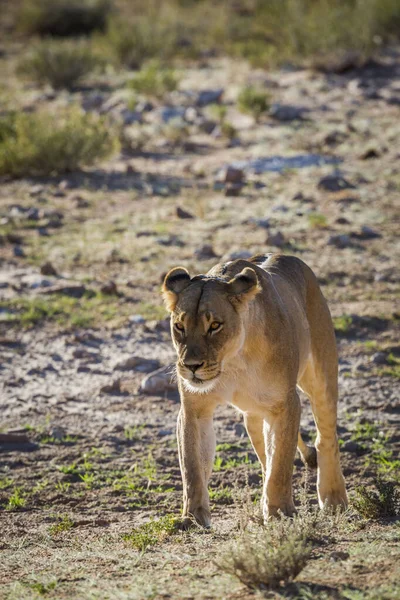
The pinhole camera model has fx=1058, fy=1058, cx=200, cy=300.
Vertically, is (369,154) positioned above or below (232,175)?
above

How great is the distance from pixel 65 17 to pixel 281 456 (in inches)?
1044

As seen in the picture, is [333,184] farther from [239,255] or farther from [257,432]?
[257,432]

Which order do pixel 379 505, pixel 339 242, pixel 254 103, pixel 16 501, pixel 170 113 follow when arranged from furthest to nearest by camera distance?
pixel 170 113 < pixel 254 103 < pixel 339 242 < pixel 16 501 < pixel 379 505

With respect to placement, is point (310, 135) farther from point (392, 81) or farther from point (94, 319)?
point (94, 319)

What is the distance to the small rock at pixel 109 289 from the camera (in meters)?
10.0

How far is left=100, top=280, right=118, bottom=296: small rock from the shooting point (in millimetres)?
10023

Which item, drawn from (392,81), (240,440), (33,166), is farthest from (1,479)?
(392,81)

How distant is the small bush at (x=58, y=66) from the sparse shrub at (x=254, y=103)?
546 centimetres

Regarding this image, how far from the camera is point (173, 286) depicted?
5.05 m

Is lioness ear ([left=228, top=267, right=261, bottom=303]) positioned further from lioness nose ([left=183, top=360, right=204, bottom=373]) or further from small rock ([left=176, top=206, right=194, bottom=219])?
small rock ([left=176, top=206, right=194, bottom=219])

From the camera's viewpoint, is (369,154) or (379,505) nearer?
(379,505)

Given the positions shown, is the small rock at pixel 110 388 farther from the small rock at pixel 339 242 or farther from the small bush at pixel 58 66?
the small bush at pixel 58 66

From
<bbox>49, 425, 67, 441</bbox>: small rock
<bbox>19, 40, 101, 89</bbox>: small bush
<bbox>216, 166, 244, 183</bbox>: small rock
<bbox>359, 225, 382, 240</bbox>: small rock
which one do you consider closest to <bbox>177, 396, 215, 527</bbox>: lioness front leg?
<bbox>49, 425, 67, 441</bbox>: small rock

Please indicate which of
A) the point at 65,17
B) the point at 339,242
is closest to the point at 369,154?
the point at 339,242
